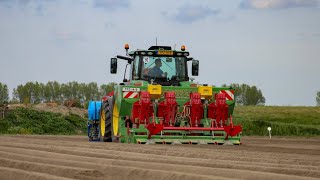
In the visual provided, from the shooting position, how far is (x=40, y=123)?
120 ft

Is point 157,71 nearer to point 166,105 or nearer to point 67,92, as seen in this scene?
point 166,105

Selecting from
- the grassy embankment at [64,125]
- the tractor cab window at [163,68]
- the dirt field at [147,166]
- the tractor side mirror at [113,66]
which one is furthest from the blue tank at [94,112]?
the dirt field at [147,166]

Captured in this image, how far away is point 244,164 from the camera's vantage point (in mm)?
10070

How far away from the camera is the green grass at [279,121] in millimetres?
33906

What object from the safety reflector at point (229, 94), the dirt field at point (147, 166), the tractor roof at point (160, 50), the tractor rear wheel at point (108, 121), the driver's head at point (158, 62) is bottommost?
the dirt field at point (147, 166)

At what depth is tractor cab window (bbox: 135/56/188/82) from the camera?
835 inches

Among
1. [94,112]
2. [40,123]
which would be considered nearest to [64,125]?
[40,123]

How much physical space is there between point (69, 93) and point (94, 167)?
70.1m

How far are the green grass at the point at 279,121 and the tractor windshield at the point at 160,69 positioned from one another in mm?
12880

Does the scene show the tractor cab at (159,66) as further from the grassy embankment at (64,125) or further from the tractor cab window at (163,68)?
the grassy embankment at (64,125)

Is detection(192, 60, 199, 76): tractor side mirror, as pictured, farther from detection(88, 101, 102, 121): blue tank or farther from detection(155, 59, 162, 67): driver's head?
detection(88, 101, 102, 121): blue tank

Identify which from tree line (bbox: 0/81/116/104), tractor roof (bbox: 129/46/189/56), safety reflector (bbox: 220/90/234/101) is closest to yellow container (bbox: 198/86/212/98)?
safety reflector (bbox: 220/90/234/101)

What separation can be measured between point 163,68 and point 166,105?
2.16 metres

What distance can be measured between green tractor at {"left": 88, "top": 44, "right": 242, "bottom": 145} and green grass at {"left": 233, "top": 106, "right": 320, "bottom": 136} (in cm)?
1312
